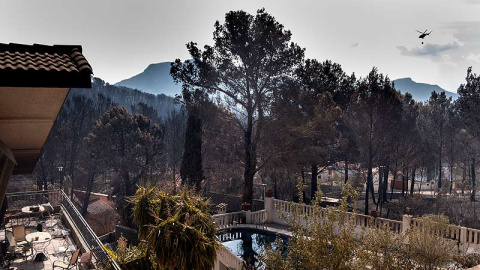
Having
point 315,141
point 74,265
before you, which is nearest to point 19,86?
point 74,265

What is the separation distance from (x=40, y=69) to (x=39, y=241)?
8248mm

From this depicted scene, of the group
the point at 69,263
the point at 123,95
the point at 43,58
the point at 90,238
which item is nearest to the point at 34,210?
the point at 90,238

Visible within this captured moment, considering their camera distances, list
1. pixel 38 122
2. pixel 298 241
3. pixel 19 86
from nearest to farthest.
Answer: pixel 19 86, pixel 38 122, pixel 298 241

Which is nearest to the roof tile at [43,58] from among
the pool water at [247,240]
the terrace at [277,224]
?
the terrace at [277,224]

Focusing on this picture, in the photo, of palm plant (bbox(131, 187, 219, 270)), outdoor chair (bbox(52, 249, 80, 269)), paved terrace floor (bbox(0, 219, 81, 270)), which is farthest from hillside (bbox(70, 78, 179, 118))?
palm plant (bbox(131, 187, 219, 270))

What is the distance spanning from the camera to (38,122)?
3.89 meters

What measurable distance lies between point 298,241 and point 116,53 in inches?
748

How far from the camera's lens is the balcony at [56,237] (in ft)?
24.0

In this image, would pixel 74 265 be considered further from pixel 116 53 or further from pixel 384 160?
pixel 384 160

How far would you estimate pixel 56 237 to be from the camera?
9727mm

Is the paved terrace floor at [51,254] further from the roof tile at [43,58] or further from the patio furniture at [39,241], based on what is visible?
the roof tile at [43,58]

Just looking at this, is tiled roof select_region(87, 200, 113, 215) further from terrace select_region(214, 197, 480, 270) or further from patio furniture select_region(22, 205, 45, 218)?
terrace select_region(214, 197, 480, 270)

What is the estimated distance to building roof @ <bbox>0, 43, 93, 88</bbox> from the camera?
7.71 feet

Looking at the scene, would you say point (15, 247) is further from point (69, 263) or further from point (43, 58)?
point (43, 58)
